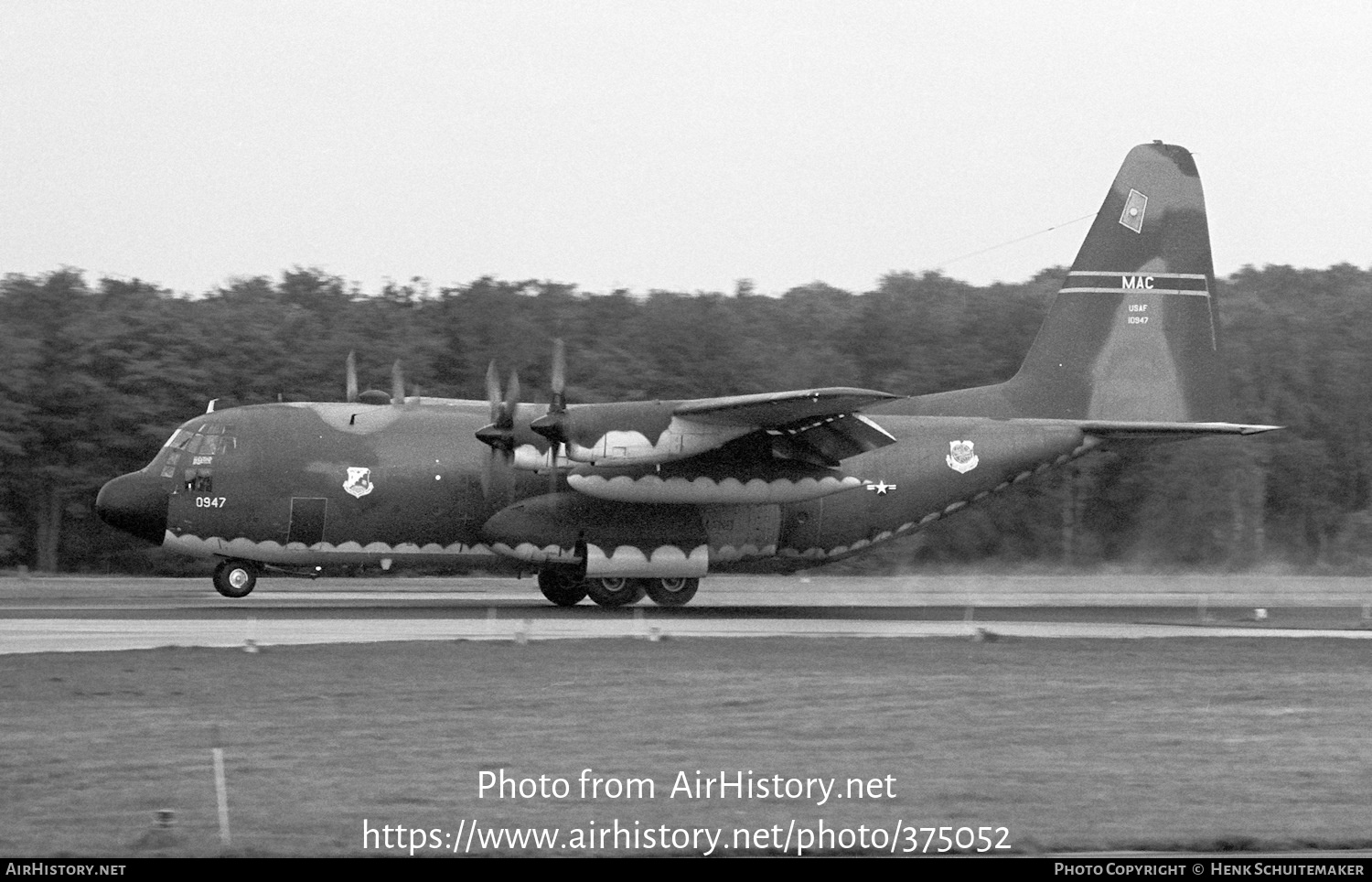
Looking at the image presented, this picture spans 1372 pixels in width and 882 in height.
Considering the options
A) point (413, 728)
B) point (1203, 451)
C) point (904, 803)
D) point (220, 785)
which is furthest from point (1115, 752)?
point (1203, 451)

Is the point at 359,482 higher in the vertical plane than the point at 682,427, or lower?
lower

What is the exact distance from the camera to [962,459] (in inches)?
941

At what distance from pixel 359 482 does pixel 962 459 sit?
9.33m

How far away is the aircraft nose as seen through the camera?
2230 centimetres

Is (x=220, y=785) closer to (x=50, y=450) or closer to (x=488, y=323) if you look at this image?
(x=50, y=450)

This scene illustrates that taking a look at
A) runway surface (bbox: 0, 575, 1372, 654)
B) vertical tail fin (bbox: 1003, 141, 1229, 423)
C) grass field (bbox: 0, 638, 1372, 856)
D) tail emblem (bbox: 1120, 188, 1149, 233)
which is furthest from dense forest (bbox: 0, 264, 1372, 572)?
grass field (bbox: 0, 638, 1372, 856)

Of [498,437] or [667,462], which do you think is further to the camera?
[667,462]

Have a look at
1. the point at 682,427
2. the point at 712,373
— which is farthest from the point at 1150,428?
the point at 712,373

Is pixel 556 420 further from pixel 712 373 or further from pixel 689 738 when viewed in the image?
pixel 712 373

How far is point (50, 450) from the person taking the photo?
32.3 metres

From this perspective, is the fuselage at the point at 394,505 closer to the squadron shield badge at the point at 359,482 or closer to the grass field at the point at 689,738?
the squadron shield badge at the point at 359,482

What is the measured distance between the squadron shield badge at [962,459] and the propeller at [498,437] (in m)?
6.92

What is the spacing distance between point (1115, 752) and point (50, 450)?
2676 cm

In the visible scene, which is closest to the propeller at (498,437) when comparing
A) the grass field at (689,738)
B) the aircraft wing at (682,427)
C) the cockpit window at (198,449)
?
the aircraft wing at (682,427)
